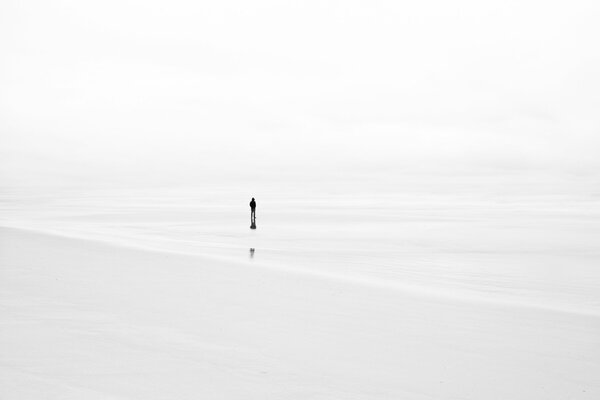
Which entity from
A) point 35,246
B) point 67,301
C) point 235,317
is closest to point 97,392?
point 235,317

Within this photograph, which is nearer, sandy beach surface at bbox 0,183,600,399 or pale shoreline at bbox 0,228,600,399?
pale shoreline at bbox 0,228,600,399

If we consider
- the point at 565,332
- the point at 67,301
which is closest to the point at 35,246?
the point at 67,301

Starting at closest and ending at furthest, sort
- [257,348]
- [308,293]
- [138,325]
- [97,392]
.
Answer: [97,392], [257,348], [138,325], [308,293]

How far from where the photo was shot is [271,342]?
8875 mm

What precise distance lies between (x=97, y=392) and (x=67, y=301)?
18.1ft

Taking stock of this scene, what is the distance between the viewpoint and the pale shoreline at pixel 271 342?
6820 mm

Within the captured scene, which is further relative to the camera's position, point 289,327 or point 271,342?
point 289,327

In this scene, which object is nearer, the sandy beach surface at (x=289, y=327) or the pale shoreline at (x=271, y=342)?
the pale shoreline at (x=271, y=342)

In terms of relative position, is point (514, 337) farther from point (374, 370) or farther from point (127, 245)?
point (127, 245)

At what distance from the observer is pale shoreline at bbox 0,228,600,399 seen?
6820 millimetres

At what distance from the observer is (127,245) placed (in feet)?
78.3

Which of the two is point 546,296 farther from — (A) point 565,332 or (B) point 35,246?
(B) point 35,246

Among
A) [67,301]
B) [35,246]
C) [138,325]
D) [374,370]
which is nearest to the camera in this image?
[374,370]

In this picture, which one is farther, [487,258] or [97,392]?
[487,258]
